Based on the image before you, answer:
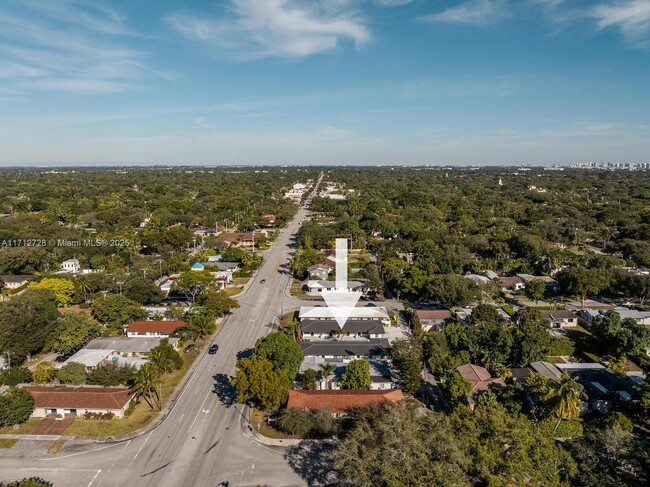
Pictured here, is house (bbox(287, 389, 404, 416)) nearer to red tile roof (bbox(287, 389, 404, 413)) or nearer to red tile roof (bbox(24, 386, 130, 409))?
red tile roof (bbox(287, 389, 404, 413))

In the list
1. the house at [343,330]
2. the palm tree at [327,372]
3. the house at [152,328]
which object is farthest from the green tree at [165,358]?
the palm tree at [327,372]

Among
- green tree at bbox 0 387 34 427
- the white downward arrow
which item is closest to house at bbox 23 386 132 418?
green tree at bbox 0 387 34 427

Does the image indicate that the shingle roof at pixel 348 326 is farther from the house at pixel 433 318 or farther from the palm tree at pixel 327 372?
the palm tree at pixel 327 372

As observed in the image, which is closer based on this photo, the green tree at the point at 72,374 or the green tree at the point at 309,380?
the green tree at the point at 309,380

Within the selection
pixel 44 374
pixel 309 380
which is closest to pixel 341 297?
pixel 309 380

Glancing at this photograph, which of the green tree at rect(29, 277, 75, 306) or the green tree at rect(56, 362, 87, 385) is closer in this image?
the green tree at rect(56, 362, 87, 385)

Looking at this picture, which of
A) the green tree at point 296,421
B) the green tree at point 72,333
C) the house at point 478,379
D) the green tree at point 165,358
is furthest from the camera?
the green tree at point 72,333
